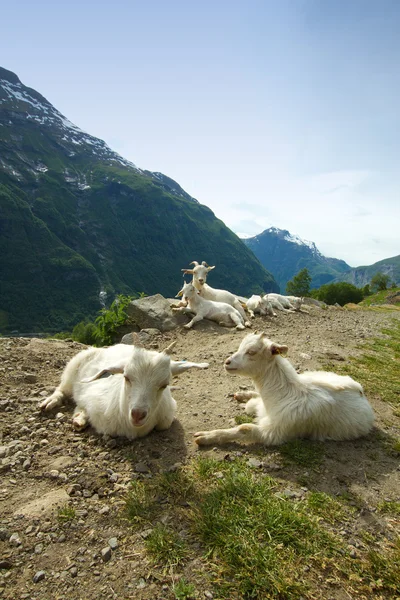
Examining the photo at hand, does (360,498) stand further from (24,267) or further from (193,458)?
(24,267)

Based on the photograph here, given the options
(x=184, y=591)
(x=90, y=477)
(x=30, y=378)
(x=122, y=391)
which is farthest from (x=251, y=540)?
(x=30, y=378)

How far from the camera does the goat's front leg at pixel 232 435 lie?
15.8 ft

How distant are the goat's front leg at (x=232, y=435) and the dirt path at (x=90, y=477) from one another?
0.14 meters

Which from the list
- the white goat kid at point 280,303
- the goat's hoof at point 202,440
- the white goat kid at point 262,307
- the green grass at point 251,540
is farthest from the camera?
the white goat kid at point 280,303

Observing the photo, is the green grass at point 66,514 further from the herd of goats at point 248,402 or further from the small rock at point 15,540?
the herd of goats at point 248,402

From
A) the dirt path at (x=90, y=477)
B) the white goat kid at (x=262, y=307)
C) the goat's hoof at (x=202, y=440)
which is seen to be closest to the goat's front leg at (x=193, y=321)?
the white goat kid at (x=262, y=307)

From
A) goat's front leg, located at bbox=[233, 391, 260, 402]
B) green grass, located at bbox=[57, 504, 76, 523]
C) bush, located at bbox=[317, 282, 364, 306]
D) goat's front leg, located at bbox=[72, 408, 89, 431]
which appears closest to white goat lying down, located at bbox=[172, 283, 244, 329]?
goat's front leg, located at bbox=[233, 391, 260, 402]

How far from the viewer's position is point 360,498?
3.74m

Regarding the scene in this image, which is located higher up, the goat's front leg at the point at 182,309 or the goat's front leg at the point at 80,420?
the goat's front leg at the point at 182,309

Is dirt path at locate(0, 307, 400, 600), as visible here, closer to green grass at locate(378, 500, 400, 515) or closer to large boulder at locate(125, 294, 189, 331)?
green grass at locate(378, 500, 400, 515)

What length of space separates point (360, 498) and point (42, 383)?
6.30m

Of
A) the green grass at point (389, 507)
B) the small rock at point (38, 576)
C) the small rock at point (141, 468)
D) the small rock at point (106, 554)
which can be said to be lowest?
the small rock at point (141, 468)

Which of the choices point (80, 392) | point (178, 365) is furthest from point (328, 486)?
point (80, 392)

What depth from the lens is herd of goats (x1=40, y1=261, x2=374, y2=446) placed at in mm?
4461
